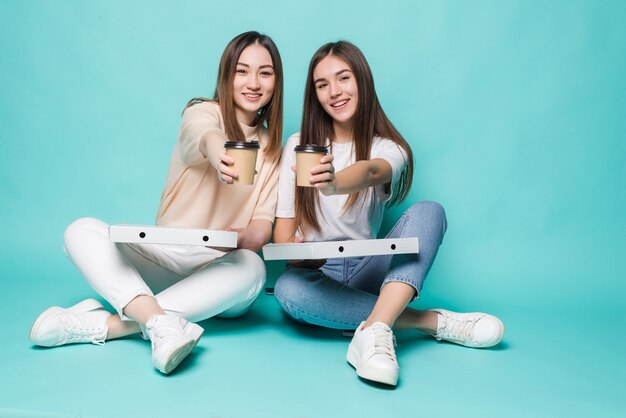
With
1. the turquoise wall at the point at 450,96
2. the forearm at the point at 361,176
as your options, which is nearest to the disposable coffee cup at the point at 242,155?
the forearm at the point at 361,176

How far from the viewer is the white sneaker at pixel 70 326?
2.45m

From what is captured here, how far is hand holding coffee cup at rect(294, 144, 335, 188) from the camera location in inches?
86.4

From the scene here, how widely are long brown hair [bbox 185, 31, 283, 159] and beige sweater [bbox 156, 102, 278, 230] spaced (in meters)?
0.05

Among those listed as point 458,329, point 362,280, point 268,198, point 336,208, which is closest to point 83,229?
point 268,198

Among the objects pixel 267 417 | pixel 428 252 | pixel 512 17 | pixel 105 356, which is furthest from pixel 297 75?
pixel 267 417

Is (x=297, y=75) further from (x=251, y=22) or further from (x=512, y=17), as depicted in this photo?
(x=512, y=17)

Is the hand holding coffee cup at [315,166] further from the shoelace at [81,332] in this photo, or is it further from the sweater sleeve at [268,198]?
the shoelace at [81,332]

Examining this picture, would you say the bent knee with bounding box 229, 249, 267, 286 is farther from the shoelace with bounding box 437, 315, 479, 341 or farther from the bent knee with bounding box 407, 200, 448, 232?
the shoelace with bounding box 437, 315, 479, 341

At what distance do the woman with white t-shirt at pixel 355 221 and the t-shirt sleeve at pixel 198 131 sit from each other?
1.34ft

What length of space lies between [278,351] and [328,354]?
8.5 inches

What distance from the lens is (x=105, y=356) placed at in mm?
2432

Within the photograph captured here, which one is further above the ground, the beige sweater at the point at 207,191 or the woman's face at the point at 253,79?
the woman's face at the point at 253,79

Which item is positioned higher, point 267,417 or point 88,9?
point 88,9

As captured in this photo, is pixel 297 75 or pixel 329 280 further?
pixel 297 75
